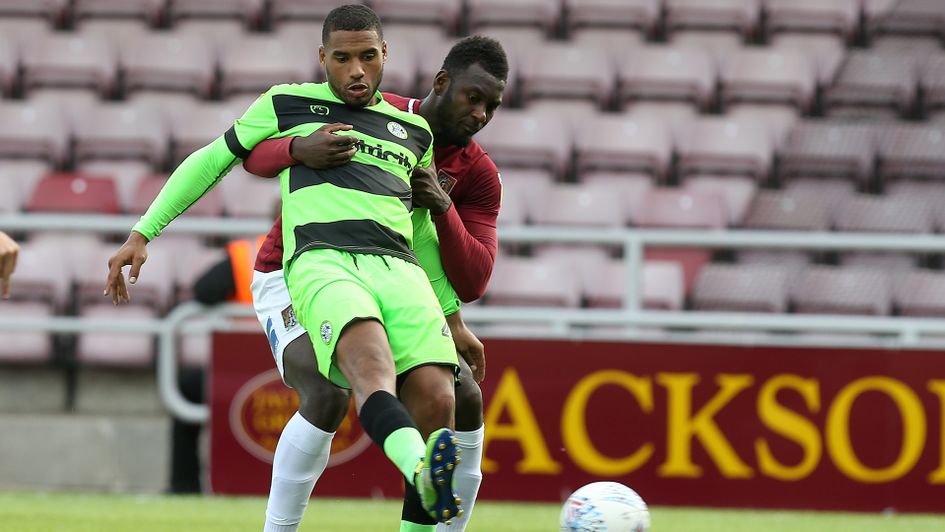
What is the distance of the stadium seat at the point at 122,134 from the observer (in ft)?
33.5

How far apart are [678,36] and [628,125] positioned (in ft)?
4.63

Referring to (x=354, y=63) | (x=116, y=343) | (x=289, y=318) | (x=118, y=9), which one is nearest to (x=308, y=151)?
(x=354, y=63)

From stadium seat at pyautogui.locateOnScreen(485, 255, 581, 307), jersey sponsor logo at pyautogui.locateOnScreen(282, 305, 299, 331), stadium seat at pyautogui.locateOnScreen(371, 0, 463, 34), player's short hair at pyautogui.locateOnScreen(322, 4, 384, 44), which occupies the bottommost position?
stadium seat at pyautogui.locateOnScreen(485, 255, 581, 307)

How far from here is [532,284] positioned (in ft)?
29.1

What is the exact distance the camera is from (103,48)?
11062 millimetres

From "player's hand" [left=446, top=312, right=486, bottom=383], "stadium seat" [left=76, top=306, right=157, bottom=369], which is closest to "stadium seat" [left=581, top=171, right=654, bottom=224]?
"stadium seat" [left=76, top=306, right=157, bottom=369]

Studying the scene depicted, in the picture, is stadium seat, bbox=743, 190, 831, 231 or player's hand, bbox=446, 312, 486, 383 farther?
stadium seat, bbox=743, 190, 831, 231

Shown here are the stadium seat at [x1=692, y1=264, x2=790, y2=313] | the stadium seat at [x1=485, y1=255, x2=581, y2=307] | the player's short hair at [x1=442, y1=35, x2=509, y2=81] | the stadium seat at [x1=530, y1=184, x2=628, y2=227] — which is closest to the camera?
the player's short hair at [x1=442, y1=35, x2=509, y2=81]

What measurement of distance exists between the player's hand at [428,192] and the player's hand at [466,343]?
0.54 m

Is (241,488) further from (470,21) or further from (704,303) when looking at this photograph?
(470,21)

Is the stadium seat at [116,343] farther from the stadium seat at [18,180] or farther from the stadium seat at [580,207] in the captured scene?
the stadium seat at [580,207]

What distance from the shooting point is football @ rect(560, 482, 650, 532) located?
4496 mm

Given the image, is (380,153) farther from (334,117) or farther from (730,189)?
(730,189)

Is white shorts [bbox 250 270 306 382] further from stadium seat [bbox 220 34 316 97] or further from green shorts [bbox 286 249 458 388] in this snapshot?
stadium seat [bbox 220 34 316 97]
